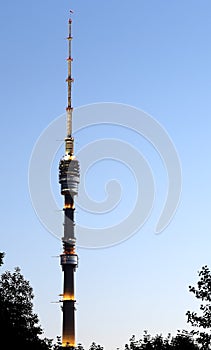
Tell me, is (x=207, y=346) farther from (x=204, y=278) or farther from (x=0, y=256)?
(x=0, y=256)

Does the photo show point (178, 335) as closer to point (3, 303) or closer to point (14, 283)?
point (14, 283)

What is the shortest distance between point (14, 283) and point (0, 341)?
22410 millimetres

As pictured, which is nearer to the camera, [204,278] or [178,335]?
[204,278]

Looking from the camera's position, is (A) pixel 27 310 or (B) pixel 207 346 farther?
(A) pixel 27 310

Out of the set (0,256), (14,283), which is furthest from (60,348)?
(0,256)

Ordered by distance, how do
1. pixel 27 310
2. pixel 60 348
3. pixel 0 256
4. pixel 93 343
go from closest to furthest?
pixel 0 256 → pixel 27 310 → pixel 93 343 → pixel 60 348

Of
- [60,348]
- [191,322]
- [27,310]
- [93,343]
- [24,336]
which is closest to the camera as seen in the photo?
[191,322]

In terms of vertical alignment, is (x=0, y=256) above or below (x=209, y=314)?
above

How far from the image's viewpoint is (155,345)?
127 m

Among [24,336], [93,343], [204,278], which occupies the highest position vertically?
[93,343]

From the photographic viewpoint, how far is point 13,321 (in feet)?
251

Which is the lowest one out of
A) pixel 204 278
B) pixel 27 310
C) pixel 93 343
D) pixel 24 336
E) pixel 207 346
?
pixel 207 346

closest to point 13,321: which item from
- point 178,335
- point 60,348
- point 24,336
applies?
point 24,336

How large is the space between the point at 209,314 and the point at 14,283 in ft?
164
